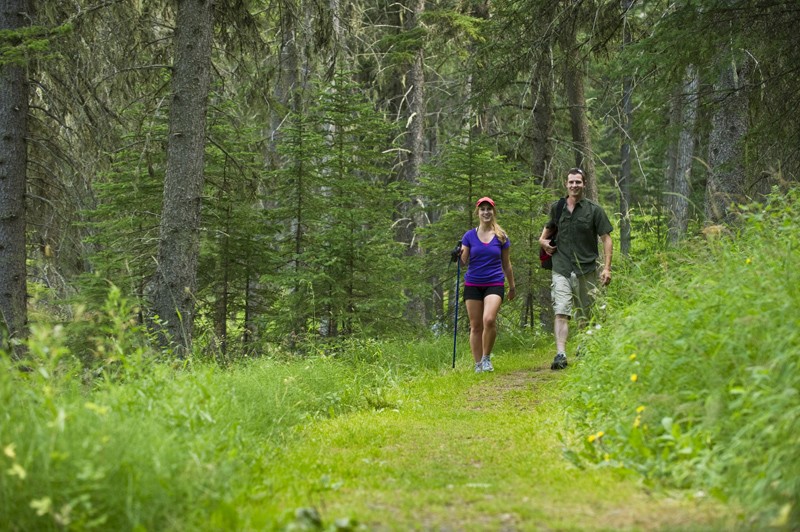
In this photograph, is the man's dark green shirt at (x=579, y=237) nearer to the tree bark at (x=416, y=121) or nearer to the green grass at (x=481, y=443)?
the green grass at (x=481, y=443)

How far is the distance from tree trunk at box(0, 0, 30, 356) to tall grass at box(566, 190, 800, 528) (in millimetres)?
8437

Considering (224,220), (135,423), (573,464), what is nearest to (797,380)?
(573,464)

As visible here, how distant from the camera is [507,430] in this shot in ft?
20.5

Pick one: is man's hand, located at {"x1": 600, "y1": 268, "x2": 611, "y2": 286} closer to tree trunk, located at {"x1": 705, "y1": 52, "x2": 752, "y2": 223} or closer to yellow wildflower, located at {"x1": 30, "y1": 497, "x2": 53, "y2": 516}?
tree trunk, located at {"x1": 705, "y1": 52, "x2": 752, "y2": 223}

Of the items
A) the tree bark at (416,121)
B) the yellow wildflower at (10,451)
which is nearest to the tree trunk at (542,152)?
the tree bark at (416,121)

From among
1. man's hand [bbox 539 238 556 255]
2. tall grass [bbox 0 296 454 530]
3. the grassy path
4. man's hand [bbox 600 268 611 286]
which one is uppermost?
man's hand [bbox 539 238 556 255]

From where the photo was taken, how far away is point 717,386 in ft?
14.6

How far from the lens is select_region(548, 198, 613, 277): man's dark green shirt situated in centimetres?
949

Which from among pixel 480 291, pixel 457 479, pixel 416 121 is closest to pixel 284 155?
pixel 416 121

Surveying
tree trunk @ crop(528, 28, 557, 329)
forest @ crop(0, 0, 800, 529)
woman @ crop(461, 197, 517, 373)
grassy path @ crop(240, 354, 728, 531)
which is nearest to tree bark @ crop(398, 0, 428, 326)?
forest @ crop(0, 0, 800, 529)

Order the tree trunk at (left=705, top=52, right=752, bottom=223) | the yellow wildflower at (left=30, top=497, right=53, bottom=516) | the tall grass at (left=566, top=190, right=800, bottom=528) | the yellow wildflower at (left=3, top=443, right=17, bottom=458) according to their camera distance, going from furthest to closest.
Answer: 1. the tree trunk at (left=705, top=52, right=752, bottom=223)
2. the tall grass at (left=566, top=190, right=800, bottom=528)
3. the yellow wildflower at (left=3, top=443, right=17, bottom=458)
4. the yellow wildflower at (left=30, top=497, right=53, bottom=516)

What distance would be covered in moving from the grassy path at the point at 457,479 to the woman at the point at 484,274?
2.37 m

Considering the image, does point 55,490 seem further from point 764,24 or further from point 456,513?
point 764,24

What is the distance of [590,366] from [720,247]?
4.82 ft
